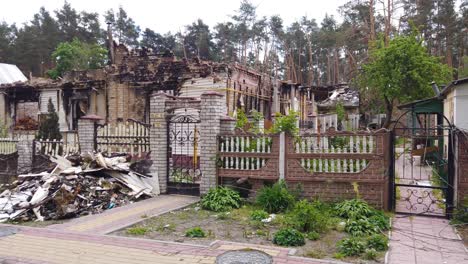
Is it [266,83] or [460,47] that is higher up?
[460,47]

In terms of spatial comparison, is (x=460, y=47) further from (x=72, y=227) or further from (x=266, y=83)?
(x=72, y=227)

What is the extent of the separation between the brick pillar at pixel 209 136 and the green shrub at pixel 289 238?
142 inches

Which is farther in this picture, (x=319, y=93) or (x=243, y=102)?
(x=319, y=93)

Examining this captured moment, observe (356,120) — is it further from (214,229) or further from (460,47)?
(214,229)

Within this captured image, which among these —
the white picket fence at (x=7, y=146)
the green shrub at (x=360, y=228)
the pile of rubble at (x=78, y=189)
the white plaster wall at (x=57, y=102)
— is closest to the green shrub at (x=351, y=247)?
the green shrub at (x=360, y=228)

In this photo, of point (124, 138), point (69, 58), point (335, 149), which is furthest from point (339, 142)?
Result: point (69, 58)

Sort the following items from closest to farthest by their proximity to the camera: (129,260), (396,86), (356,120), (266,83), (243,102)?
(129,260) → (396,86) → (243,102) → (266,83) → (356,120)

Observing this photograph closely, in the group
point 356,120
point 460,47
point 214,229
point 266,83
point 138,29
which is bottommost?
point 214,229

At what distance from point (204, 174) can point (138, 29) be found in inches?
1595

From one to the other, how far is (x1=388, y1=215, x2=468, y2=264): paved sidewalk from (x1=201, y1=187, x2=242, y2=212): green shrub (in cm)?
326

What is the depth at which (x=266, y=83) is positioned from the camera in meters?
22.5

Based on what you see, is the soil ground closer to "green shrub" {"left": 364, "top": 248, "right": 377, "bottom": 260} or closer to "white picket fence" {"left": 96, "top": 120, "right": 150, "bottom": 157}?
"green shrub" {"left": 364, "top": 248, "right": 377, "bottom": 260}

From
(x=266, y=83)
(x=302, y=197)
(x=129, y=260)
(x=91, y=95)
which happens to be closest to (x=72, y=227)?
(x=129, y=260)

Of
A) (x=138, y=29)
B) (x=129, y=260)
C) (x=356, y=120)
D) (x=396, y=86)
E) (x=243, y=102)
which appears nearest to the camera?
(x=129, y=260)
